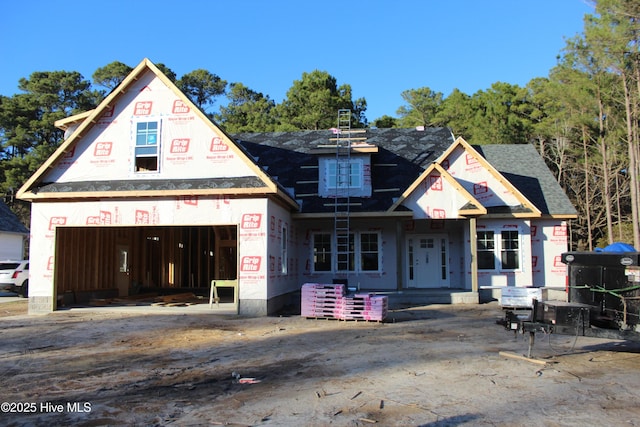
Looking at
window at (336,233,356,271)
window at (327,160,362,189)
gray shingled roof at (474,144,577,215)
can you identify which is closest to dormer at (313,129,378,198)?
window at (327,160,362,189)

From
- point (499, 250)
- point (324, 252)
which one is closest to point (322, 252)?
point (324, 252)

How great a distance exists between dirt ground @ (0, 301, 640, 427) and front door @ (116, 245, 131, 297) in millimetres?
7240

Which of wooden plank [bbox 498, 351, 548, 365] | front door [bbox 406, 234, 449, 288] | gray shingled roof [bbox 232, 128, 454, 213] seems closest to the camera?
wooden plank [bbox 498, 351, 548, 365]

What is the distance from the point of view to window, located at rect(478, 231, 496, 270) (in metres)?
18.4

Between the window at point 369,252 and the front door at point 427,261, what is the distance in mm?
1368

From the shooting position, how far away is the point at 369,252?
62.0 ft

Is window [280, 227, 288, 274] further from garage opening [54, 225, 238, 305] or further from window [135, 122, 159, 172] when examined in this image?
window [135, 122, 159, 172]

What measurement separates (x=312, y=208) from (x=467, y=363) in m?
11.1

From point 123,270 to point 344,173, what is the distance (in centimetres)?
956

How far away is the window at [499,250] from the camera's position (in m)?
18.3

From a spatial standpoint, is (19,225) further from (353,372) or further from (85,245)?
(353,372)

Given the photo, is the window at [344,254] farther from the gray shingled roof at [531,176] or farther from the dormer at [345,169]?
the gray shingled roof at [531,176]

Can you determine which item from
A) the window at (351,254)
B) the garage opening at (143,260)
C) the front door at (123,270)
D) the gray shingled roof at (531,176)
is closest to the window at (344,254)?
the window at (351,254)

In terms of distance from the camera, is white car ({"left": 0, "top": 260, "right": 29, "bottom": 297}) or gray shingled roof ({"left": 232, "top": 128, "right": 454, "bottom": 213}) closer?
gray shingled roof ({"left": 232, "top": 128, "right": 454, "bottom": 213})
